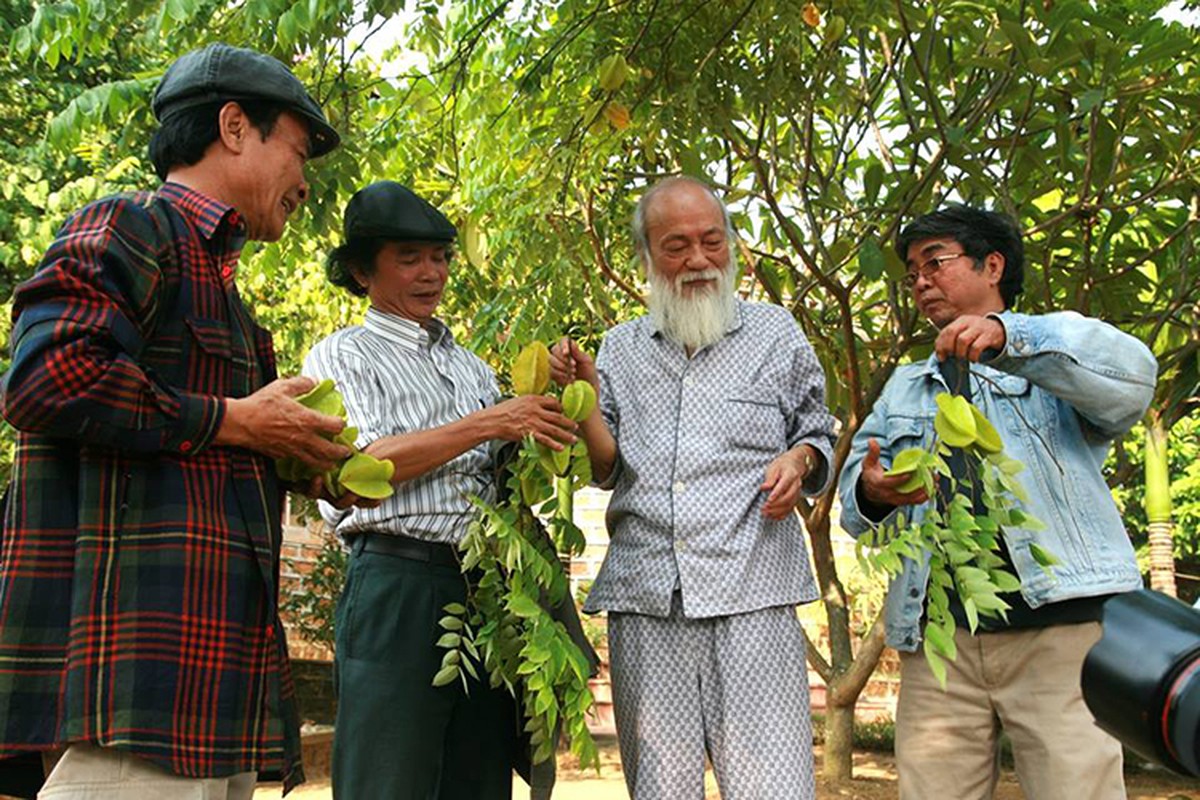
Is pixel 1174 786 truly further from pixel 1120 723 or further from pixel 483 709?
pixel 1120 723

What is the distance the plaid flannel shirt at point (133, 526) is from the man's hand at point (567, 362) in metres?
1.02

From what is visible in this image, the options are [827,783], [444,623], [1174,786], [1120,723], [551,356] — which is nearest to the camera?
[1120,723]

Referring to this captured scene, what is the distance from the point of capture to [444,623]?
301 cm

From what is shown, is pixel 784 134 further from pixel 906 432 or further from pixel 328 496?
pixel 328 496

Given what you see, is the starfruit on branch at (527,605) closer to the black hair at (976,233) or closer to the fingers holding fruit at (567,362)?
the fingers holding fruit at (567,362)

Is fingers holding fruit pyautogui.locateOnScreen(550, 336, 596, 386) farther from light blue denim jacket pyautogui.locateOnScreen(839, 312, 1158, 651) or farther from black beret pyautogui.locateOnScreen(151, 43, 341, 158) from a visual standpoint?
black beret pyautogui.locateOnScreen(151, 43, 341, 158)

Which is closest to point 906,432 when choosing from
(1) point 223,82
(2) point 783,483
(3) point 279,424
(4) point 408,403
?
(2) point 783,483

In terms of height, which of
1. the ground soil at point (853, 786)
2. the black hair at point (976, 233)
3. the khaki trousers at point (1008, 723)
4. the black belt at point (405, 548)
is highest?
the black hair at point (976, 233)

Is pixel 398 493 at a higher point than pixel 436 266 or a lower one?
lower

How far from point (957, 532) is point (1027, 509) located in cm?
43

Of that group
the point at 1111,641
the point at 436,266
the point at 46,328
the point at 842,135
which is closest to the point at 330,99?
the point at 436,266

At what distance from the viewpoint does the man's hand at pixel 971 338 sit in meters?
2.98

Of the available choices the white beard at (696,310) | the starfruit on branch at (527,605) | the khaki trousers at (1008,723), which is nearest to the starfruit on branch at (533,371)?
the starfruit on branch at (527,605)

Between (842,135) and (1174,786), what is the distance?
5.13m
